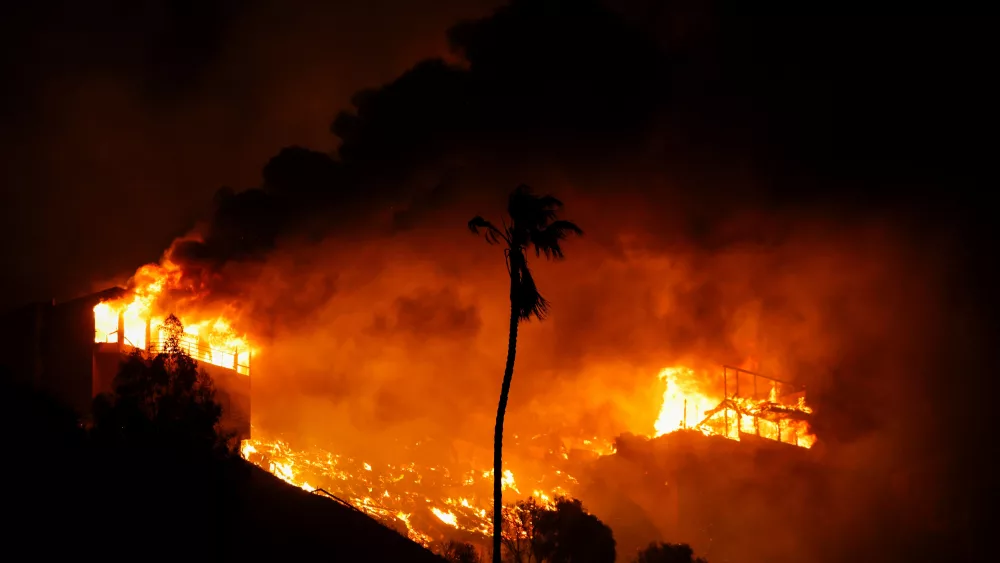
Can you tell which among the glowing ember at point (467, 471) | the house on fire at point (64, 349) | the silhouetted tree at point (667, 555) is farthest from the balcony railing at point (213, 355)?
the silhouetted tree at point (667, 555)

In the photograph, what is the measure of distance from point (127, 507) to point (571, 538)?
1602 cm

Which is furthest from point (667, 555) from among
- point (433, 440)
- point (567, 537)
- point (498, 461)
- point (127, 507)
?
point (433, 440)

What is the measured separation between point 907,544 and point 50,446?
38.6m

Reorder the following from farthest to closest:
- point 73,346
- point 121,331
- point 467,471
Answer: point 467,471 → point 121,331 → point 73,346

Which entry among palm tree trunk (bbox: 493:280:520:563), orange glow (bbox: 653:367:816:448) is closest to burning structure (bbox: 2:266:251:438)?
palm tree trunk (bbox: 493:280:520:563)

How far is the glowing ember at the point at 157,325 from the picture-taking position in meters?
34.6

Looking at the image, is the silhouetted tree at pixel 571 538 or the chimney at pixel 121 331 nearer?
the silhouetted tree at pixel 571 538

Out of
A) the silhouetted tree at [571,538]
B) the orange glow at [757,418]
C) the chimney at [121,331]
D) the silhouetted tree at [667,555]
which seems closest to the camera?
the silhouetted tree at [571,538]

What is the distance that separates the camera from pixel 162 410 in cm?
2095

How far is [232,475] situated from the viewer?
17.5 meters

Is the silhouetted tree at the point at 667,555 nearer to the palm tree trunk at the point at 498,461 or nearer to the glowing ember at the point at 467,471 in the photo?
the palm tree trunk at the point at 498,461

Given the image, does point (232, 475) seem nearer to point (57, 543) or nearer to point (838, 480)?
point (57, 543)

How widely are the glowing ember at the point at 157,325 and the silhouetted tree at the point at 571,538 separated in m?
16.4

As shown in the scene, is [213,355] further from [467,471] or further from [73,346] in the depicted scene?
[467,471]
